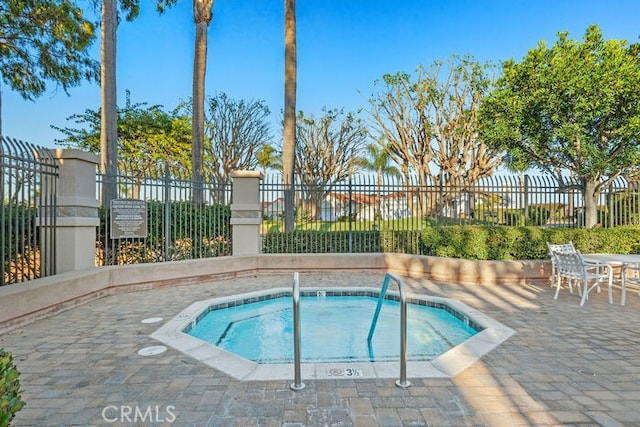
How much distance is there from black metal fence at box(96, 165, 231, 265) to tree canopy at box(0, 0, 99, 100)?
8.39 m

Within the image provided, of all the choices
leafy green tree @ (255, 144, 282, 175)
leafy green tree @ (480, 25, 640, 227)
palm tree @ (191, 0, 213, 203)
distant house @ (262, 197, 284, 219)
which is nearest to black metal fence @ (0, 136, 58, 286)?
distant house @ (262, 197, 284, 219)

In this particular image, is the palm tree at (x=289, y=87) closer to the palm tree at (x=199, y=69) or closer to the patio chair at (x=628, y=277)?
the palm tree at (x=199, y=69)

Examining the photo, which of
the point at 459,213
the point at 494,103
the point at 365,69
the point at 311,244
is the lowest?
the point at 311,244

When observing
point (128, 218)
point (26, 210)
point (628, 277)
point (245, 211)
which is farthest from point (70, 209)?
point (628, 277)

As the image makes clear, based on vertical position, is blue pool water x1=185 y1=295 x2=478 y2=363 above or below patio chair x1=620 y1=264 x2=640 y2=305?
below

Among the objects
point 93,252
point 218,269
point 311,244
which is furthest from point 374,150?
point 93,252

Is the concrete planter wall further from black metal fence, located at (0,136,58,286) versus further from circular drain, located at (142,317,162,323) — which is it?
circular drain, located at (142,317,162,323)

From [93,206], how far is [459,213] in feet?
31.3

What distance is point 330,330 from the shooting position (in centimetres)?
585

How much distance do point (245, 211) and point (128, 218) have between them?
2853 millimetres

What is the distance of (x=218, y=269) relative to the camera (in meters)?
8.77

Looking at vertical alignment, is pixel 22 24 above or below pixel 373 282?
above

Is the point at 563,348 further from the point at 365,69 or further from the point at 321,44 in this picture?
the point at 365,69

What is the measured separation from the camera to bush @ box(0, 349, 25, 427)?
1591 millimetres
